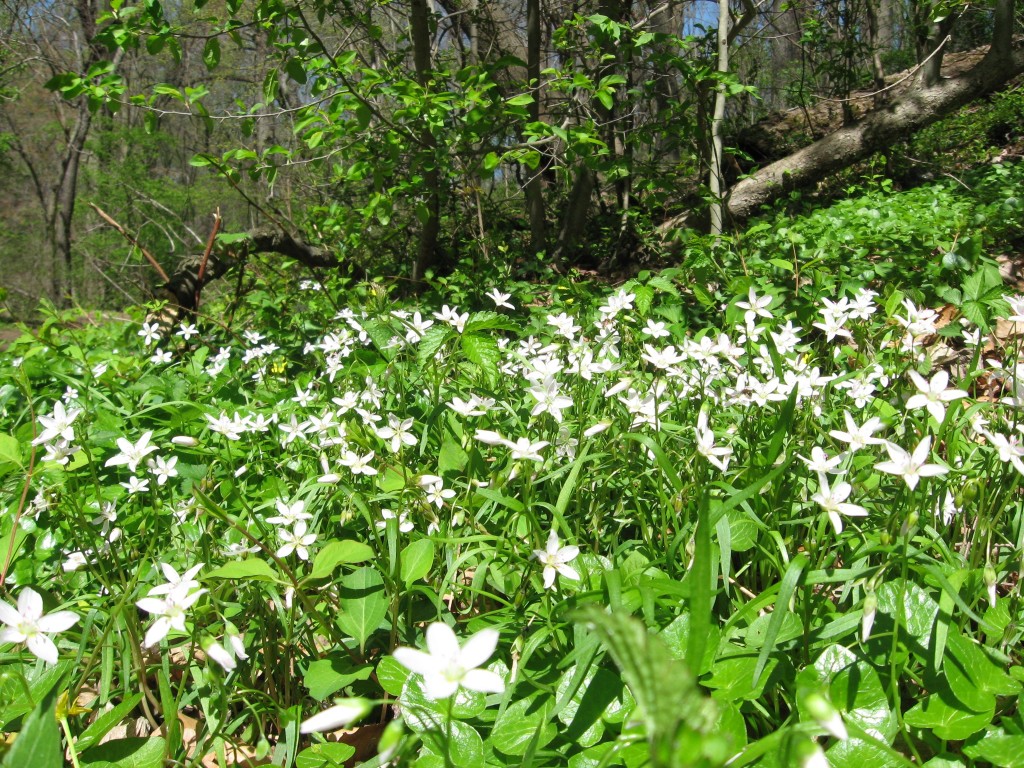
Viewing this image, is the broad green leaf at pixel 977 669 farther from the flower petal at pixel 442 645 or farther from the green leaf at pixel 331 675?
the green leaf at pixel 331 675

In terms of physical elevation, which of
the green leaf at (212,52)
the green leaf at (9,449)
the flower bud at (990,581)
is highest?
the green leaf at (212,52)

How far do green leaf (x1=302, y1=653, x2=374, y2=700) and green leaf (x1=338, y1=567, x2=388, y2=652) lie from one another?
0.05 metres

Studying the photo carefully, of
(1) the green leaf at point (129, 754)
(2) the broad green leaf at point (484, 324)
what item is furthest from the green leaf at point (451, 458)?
(1) the green leaf at point (129, 754)

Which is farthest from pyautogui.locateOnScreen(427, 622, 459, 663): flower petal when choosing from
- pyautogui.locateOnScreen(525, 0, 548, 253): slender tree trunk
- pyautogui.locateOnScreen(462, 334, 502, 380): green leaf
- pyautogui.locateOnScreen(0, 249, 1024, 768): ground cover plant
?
pyautogui.locateOnScreen(525, 0, 548, 253): slender tree trunk

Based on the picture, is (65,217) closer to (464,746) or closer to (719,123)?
(719,123)

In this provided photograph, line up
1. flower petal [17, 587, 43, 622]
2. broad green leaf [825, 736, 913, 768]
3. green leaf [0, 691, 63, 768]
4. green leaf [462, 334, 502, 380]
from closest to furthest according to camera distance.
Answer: green leaf [0, 691, 63, 768] < broad green leaf [825, 736, 913, 768] < flower petal [17, 587, 43, 622] < green leaf [462, 334, 502, 380]

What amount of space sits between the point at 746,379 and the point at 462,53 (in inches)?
210

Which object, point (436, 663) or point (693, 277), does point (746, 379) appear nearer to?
point (436, 663)

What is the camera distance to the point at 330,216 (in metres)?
5.38

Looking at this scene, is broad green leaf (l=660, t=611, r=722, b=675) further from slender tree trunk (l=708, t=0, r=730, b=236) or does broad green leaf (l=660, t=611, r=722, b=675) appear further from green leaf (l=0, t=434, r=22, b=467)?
slender tree trunk (l=708, t=0, r=730, b=236)

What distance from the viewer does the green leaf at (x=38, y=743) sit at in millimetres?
796

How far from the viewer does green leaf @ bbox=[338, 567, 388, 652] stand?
1240mm

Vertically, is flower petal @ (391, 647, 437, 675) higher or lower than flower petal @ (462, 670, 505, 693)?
higher

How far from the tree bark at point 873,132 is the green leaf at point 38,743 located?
5.11 meters
